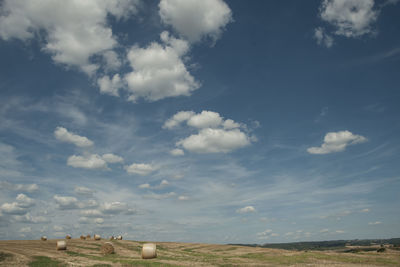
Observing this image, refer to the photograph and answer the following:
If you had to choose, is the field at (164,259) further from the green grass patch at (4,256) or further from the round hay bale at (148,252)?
the round hay bale at (148,252)

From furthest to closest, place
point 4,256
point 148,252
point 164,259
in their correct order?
point 148,252, point 164,259, point 4,256

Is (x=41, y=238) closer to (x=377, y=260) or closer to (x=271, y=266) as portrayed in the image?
(x=271, y=266)

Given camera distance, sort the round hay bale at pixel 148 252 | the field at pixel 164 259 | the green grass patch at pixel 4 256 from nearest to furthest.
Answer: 1. the green grass patch at pixel 4 256
2. the field at pixel 164 259
3. the round hay bale at pixel 148 252

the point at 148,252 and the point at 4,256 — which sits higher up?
the point at 4,256

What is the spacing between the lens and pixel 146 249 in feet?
141

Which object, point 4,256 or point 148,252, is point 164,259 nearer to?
point 148,252

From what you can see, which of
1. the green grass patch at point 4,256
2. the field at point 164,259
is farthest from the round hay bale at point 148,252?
the green grass patch at point 4,256

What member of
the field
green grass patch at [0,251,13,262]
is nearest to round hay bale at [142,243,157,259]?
the field

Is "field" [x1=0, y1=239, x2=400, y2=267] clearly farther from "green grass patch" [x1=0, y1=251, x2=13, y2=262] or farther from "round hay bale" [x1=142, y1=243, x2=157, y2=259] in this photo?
"round hay bale" [x1=142, y1=243, x2=157, y2=259]

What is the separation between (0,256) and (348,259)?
47.9m

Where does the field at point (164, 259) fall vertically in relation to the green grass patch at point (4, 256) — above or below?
below

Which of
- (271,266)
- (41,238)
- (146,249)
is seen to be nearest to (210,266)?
(271,266)

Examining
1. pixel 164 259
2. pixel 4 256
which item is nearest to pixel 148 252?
pixel 164 259

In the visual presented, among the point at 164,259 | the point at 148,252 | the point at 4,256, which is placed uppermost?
the point at 4,256
